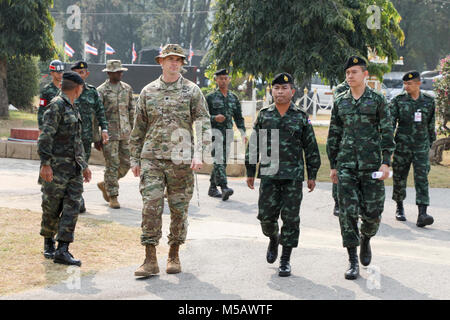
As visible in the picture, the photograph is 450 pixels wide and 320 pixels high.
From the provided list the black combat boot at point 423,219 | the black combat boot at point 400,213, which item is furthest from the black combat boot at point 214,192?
the black combat boot at point 423,219

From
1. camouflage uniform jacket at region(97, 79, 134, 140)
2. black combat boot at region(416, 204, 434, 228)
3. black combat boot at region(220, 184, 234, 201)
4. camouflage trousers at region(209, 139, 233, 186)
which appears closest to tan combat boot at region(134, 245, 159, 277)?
camouflage uniform jacket at region(97, 79, 134, 140)

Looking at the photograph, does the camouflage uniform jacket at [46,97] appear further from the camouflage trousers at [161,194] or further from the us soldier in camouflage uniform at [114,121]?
the camouflage trousers at [161,194]

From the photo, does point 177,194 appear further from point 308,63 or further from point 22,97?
point 22,97

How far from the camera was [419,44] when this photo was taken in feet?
188

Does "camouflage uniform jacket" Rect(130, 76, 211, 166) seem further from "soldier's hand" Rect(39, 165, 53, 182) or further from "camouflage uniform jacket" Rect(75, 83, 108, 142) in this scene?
"camouflage uniform jacket" Rect(75, 83, 108, 142)

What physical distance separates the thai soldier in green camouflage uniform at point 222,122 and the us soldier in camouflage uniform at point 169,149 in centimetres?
446

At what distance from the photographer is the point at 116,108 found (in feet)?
32.7

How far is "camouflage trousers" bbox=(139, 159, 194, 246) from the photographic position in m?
6.24

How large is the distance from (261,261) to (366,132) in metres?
1.66

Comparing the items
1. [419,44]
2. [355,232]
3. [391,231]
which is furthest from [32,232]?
[419,44]

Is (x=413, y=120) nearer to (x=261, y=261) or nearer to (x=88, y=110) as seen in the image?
(x=261, y=261)

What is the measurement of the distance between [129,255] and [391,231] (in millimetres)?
3613

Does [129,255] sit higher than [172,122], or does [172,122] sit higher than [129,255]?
[172,122]

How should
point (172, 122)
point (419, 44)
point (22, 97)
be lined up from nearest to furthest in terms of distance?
point (172, 122), point (22, 97), point (419, 44)
